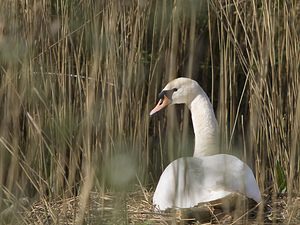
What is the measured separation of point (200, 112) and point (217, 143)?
20cm

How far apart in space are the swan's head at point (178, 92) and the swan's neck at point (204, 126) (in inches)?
2.2

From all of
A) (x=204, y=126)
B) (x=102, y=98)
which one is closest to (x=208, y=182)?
(x=102, y=98)

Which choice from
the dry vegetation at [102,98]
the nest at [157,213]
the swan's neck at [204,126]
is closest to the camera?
the nest at [157,213]

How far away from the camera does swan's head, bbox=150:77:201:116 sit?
4.21 meters

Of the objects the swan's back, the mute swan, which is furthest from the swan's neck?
the swan's back

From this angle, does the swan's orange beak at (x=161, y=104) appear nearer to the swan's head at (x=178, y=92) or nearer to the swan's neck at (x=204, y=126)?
the swan's head at (x=178, y=92)

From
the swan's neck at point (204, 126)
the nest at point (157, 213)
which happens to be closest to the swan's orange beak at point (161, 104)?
the swan's neck at point (204, 126)

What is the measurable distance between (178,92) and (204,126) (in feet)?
0.71

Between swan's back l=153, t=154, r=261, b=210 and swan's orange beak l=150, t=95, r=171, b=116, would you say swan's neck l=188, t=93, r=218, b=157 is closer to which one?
swan's orange beak l=150, t=95, r=171, b=116

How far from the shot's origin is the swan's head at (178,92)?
421 centimetres

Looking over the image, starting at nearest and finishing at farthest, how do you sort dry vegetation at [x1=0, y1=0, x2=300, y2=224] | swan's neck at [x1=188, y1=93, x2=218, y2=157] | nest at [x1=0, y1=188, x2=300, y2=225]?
nest at [x1=0, y1=188, x2=300, y2=225], dry vegetation at [x1=0, y1=0, x2=300, y2=224], swan's neck at [x1=188, y1=93, x2=218, y2=157]

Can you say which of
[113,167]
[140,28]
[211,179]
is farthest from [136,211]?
[113,167]

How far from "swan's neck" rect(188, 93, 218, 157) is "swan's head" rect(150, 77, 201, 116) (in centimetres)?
6

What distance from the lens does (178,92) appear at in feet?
14.1
